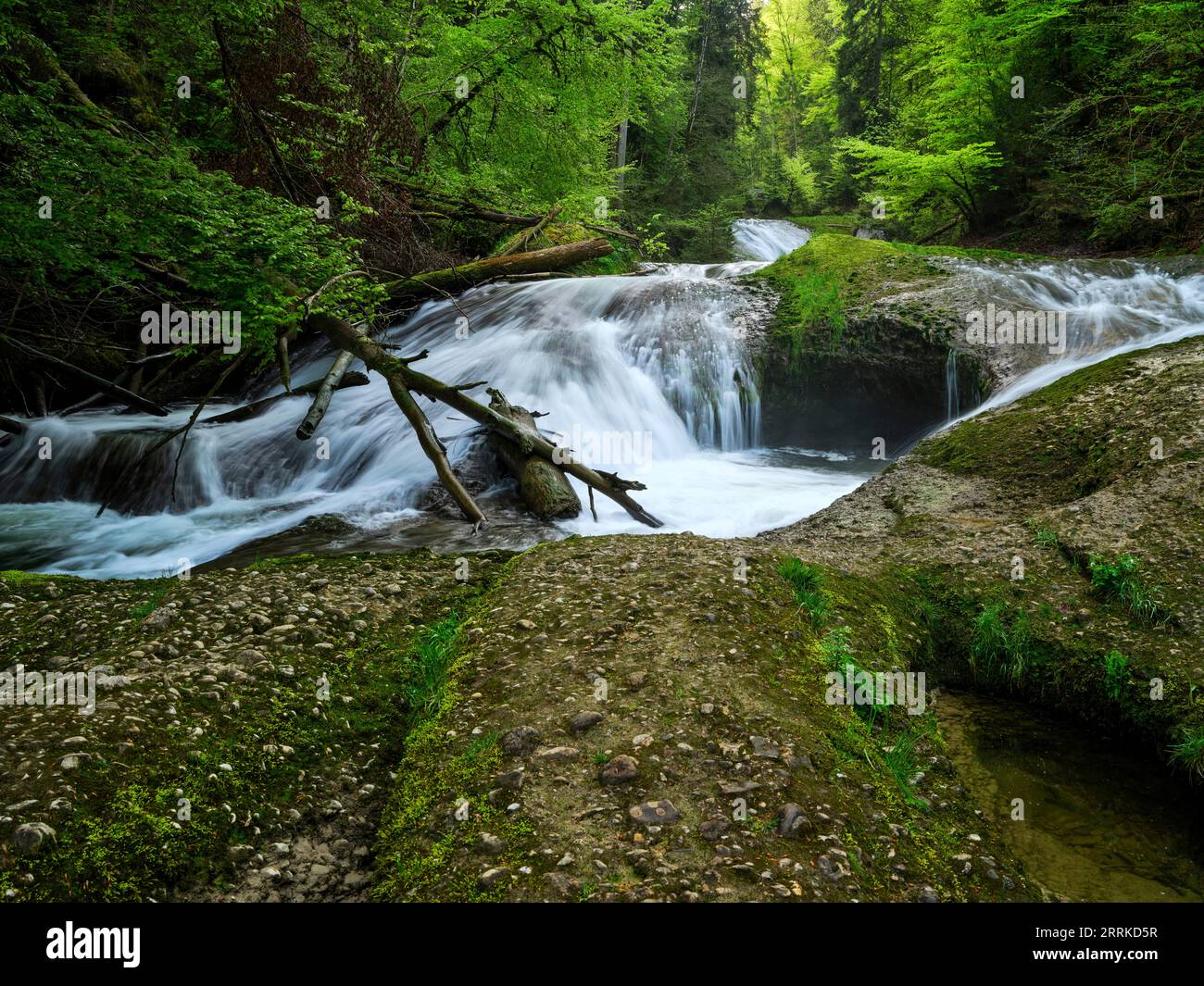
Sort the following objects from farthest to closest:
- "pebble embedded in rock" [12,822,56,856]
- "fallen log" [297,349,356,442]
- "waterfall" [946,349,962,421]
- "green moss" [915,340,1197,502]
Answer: "waterfall" [946,349,962,421] → "fallen log" [297,349,356,442] → "green moss" [915,340,1197,502] → "pebble embedded in rock" [12,822,56,856]

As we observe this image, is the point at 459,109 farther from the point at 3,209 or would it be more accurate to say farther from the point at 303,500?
the point at 3,209

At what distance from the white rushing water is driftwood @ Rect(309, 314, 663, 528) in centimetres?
44

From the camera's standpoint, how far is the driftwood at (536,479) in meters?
7.65

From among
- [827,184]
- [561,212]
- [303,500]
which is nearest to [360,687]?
[303,500]

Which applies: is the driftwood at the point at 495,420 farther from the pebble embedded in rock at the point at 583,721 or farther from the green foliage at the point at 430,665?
the pebble embedded in rock at the point at 583,721

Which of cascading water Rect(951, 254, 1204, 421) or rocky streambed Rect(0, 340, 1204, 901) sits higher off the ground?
cascading water Rect(951, 254, 1204, 421)

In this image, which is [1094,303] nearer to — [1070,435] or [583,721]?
[1070,435]

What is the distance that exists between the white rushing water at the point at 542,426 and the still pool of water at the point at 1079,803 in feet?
12.9

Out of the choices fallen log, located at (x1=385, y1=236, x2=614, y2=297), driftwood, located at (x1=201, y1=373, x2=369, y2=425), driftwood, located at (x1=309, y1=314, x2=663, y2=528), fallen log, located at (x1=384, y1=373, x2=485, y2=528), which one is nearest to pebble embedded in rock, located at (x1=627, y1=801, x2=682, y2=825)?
driftwood, located at (x1=309, y1=314, x2=663, y2=528)

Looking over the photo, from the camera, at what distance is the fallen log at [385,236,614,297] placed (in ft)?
45.7

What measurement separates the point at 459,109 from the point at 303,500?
11.0 m

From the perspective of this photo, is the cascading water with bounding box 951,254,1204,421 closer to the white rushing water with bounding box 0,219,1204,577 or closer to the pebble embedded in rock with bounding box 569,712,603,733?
the white rushing water with bounding box 0,219,1204,577

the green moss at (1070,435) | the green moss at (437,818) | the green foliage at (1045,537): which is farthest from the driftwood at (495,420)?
the green moss at (437,818)

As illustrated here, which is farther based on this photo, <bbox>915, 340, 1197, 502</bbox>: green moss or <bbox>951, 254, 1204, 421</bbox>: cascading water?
<bbox>951, 254, 1204, 421</bbox>: cascading water
